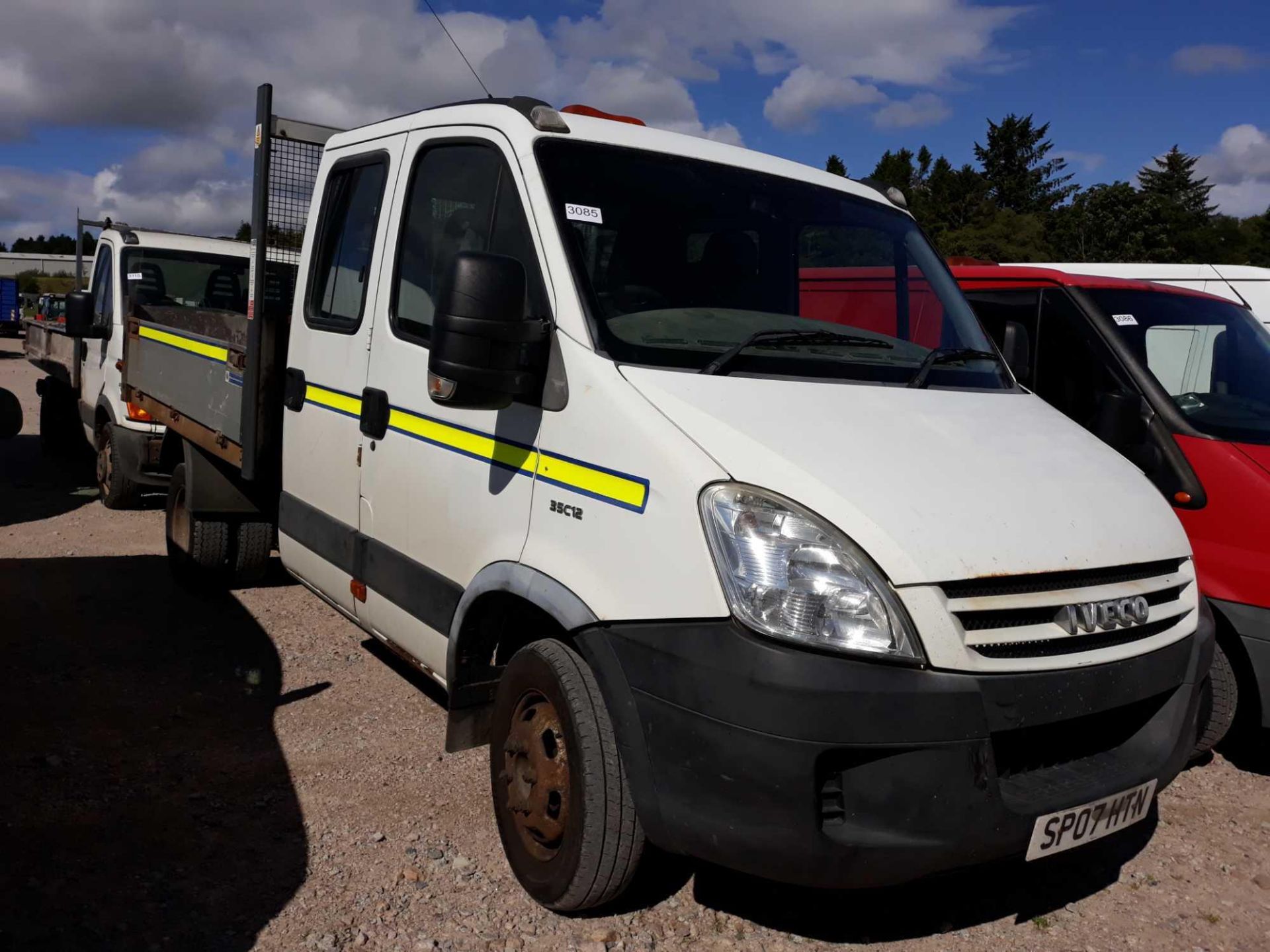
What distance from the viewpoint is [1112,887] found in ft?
11.9

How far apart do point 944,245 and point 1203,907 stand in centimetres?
5137

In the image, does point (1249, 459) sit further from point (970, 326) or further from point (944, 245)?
point (944, 245)

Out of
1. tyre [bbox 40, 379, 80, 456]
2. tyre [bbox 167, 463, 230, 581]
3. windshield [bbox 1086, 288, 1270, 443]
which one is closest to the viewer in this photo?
windshield [bbox 1086, 288, 1270, 443]

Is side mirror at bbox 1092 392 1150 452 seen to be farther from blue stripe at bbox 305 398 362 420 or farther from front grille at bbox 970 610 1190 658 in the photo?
blue stripe at bbox 305 398 362 420

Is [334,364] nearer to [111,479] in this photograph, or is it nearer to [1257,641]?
[1257,641]

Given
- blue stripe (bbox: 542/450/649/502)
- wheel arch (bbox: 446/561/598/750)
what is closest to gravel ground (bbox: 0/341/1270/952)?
wheel arch (bbox: 446/561/598/750)

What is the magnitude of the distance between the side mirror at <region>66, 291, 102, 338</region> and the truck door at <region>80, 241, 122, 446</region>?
0.29 feet

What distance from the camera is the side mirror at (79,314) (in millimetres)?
8031

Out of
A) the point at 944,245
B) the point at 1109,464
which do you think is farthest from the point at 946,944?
the point at 944,245

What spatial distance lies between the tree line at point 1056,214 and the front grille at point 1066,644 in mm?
43378

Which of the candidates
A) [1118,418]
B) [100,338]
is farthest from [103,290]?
[1118,418]

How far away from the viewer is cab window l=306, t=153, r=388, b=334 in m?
4.18

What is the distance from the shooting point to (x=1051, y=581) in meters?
2.73

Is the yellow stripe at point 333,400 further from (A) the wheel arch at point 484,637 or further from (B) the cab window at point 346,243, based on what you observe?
(A) the wheel arch at point 484,637
